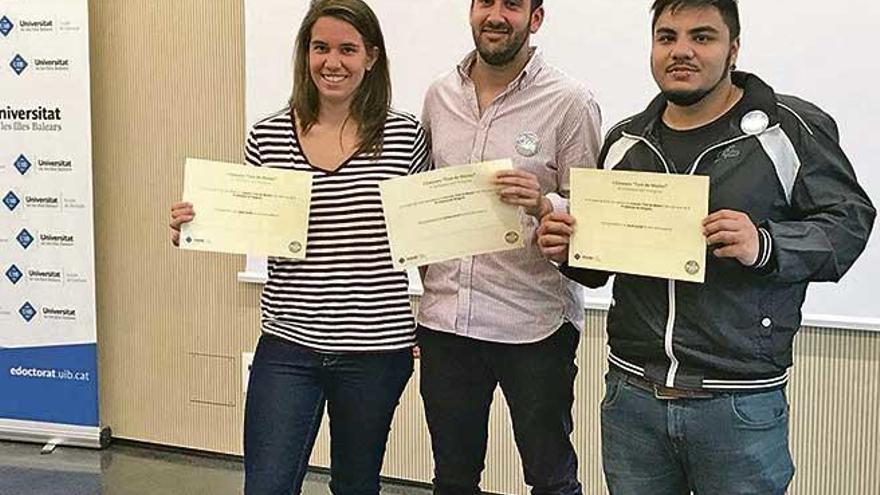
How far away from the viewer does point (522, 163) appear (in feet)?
6.49

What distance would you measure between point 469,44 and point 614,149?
1.35 meters

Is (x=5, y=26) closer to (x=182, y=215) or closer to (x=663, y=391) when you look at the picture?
(x=182, y=215)

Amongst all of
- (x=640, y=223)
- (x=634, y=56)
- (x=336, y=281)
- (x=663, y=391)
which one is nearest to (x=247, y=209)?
(x=336, y=281)

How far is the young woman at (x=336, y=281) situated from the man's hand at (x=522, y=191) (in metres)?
0.21

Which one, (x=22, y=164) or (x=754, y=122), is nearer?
(x=754, y=122)

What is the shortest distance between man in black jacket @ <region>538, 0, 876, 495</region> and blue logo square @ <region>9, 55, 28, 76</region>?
8.84 ft

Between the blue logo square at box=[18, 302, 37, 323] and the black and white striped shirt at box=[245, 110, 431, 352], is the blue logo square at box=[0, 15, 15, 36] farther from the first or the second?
the black and white striped shirt at box=[245, 110, 431, 352]

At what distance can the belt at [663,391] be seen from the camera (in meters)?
1.61

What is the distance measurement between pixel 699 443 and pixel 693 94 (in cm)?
61

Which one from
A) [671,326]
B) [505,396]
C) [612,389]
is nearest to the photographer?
[671,326]

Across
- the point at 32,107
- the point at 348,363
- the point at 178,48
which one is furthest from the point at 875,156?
the point at 32,107

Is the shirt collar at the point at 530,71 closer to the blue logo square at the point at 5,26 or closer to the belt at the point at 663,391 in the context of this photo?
the belt at the point at 663,391

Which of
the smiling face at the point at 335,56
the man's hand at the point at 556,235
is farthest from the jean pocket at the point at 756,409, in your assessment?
the smiling face at the point at 335,56

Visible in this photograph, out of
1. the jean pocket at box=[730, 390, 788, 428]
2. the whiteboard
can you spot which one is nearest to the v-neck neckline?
the jean pocket at box=[730, 390, 788, 428]
